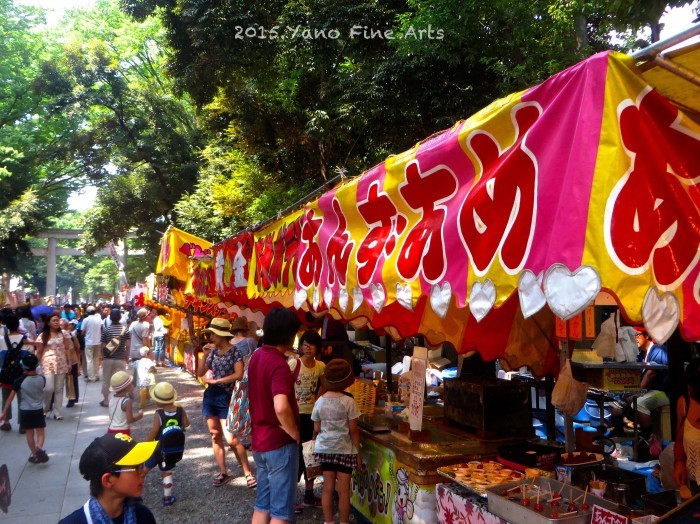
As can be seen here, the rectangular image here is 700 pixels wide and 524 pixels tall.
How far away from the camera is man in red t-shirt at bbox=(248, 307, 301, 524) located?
4219mm

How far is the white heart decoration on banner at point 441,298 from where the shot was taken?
282cm

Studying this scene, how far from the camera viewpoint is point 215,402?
675 cm

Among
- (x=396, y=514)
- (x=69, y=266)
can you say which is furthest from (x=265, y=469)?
(x=69, y=266)

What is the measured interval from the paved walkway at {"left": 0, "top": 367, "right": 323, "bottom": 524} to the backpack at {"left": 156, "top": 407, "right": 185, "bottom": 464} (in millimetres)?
602

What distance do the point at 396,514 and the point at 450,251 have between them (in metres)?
2.94

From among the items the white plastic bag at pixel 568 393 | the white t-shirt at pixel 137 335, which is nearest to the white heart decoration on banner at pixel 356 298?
the white plastic bag at pixel 568 393

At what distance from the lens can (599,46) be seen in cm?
1418

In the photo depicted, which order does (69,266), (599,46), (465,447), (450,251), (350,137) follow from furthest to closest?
1. (69,266)
2. (350,137)
3. (599,46)
4. (465,447)
5. (450,251)

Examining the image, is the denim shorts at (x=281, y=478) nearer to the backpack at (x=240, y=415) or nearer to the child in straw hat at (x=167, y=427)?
the backpack at (x=240, y=415)

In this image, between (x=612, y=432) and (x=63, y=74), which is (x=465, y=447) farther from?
(x=63, y=74)

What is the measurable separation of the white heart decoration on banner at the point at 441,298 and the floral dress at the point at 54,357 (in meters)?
8.75

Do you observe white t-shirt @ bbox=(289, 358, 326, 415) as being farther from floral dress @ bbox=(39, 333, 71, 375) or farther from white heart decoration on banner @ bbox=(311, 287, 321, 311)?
floral dress @ bbox=(39, 333, 71, 375)

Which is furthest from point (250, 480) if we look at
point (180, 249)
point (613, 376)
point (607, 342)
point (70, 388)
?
point (180, 249)

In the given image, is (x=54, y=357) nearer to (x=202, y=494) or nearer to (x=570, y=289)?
(x=202, y=494)
